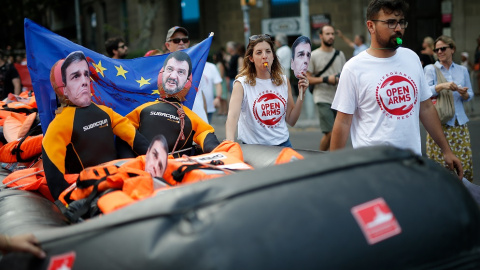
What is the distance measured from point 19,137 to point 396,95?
3192 millimetres

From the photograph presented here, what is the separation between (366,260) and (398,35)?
209 centimetres

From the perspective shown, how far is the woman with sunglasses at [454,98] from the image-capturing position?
6613mm

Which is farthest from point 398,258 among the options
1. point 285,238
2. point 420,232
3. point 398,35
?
point 398,35

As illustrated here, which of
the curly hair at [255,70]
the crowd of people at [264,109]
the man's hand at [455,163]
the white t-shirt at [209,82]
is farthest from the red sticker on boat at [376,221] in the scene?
the white t-shirt at [209,82]

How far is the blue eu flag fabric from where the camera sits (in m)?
4.59

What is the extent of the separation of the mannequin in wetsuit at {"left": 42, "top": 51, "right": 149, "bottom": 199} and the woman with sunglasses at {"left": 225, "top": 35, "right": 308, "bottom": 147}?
134 centimetres

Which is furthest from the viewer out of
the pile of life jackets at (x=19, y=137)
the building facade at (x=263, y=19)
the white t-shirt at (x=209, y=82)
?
the building facade at (x=263, y=19)

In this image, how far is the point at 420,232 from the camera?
2.38m

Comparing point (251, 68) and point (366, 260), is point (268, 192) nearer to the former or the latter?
point (366, 260)

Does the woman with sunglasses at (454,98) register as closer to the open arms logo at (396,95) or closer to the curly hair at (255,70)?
the curly hair at (255,70)

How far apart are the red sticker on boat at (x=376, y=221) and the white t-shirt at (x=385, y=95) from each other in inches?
69.0

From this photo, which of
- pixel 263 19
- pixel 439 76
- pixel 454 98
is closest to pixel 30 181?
pixel 439 76

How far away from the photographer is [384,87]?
4.04 metres

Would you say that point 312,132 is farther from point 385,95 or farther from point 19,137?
point 385,95
